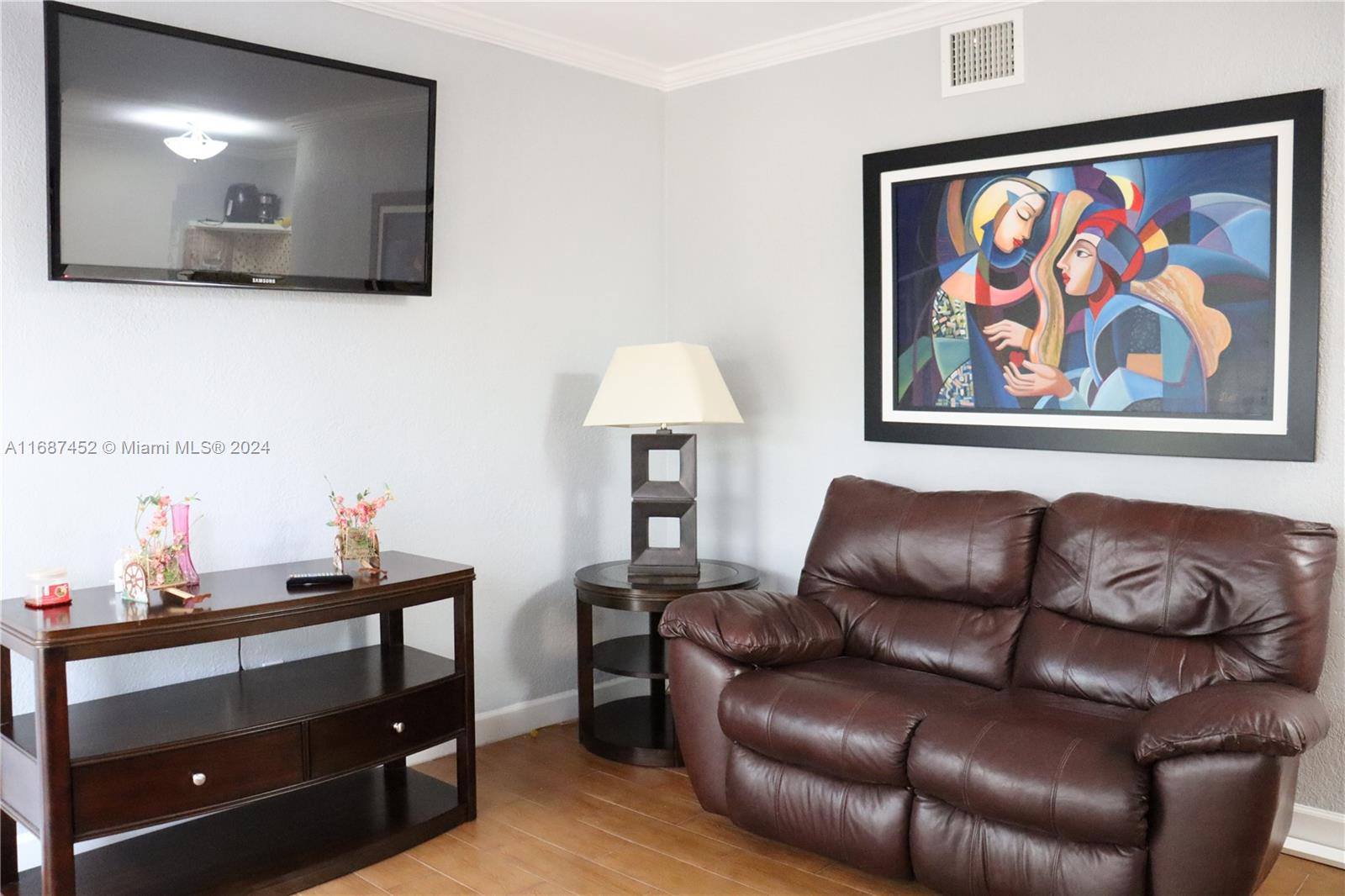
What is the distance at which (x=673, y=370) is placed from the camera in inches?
148

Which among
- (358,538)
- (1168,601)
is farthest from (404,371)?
(1168,601)

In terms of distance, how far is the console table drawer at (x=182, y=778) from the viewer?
98.7 inches

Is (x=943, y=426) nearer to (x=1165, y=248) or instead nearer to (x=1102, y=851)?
(x=1165, y=248)

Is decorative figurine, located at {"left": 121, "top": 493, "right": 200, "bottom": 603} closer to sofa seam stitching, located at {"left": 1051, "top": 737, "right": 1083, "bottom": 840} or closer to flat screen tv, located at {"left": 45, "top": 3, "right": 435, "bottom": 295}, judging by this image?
flat screen tv, located at {"left": 45, "top": 3, "right": 435, "bottom": 295}

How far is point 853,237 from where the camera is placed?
13.1 feet

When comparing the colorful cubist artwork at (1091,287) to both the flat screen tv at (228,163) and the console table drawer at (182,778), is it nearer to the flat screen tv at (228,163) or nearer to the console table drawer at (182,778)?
the flat screen tv at (228,163)

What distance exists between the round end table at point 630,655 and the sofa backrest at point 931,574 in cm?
41

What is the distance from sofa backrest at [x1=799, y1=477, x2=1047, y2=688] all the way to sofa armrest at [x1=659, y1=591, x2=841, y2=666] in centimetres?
15

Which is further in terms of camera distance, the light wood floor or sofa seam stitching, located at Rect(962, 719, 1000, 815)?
the light wood floor

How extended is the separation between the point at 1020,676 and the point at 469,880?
1.63 metres

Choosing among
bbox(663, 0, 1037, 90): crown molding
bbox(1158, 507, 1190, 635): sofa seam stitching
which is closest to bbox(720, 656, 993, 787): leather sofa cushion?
bbox(1158, 507, 1190, 635): sofa seam stitching

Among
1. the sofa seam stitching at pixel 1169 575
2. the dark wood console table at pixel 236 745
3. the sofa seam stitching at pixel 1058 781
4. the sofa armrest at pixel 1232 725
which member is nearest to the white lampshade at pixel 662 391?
the dark wood console table at pixel 236 745

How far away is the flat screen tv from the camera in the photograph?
2.81 metres

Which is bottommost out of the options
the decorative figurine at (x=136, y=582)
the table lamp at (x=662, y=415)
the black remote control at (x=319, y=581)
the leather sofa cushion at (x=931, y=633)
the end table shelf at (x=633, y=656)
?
the end table shelf at (x=633, y=656)
